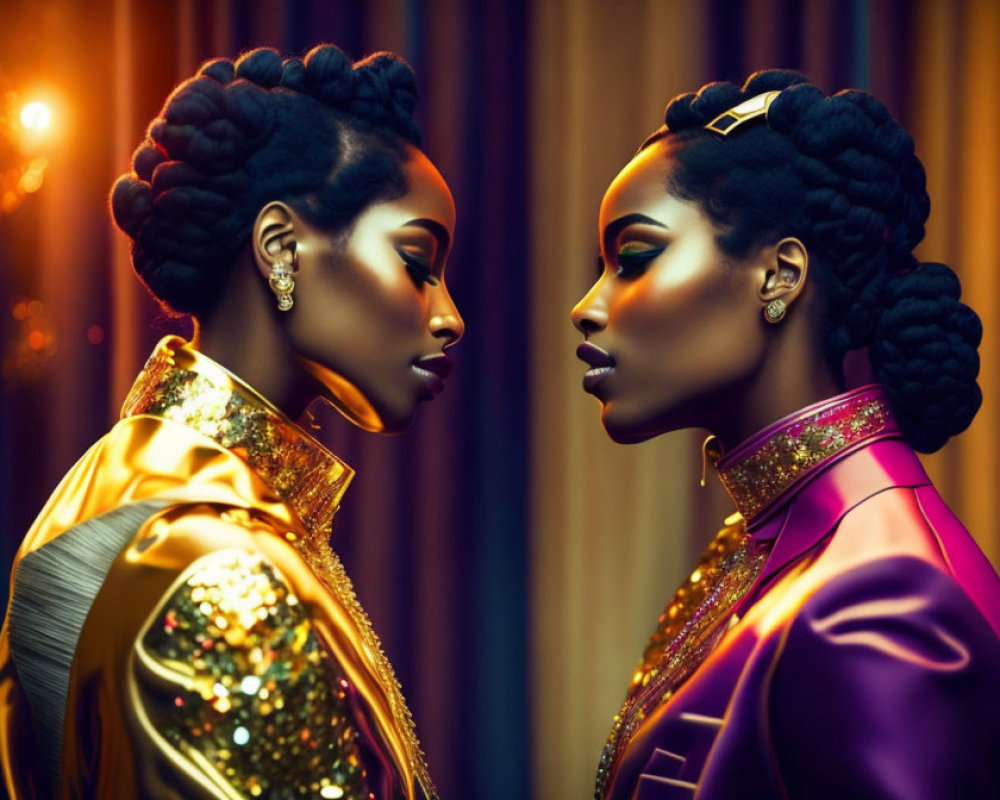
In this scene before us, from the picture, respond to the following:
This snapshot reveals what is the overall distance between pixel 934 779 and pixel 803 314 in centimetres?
60

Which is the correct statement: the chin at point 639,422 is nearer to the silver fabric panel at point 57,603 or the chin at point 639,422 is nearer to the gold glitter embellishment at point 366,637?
the gold glitter embellishment at point 366,637

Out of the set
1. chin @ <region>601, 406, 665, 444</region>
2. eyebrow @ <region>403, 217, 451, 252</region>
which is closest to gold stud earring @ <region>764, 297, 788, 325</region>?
chin @ <region>601, 406, 665, 444</region>

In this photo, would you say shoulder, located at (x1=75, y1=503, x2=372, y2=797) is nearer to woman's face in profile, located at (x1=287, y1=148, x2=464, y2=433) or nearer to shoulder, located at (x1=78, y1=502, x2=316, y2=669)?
shoulder, located at (x1=78, y1=502, x2=316, y2=669)

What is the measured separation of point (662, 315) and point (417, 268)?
0.33 meters

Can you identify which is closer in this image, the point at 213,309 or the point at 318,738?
the point at 318,738

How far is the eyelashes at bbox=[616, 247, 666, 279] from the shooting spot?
1.59 m

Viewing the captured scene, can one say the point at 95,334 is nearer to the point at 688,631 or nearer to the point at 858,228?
the point at 688,631

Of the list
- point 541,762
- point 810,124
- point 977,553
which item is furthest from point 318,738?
point 541,762

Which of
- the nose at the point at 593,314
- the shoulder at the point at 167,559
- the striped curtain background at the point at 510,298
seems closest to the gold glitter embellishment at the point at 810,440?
the nose at the point at 593,314

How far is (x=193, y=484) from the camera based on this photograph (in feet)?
4.41

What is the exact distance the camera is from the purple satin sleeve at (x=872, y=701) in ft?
4.04

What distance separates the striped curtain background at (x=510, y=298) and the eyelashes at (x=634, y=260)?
0.98 m

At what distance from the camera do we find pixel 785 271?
1532 mm

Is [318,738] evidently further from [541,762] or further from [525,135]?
[525,135]
